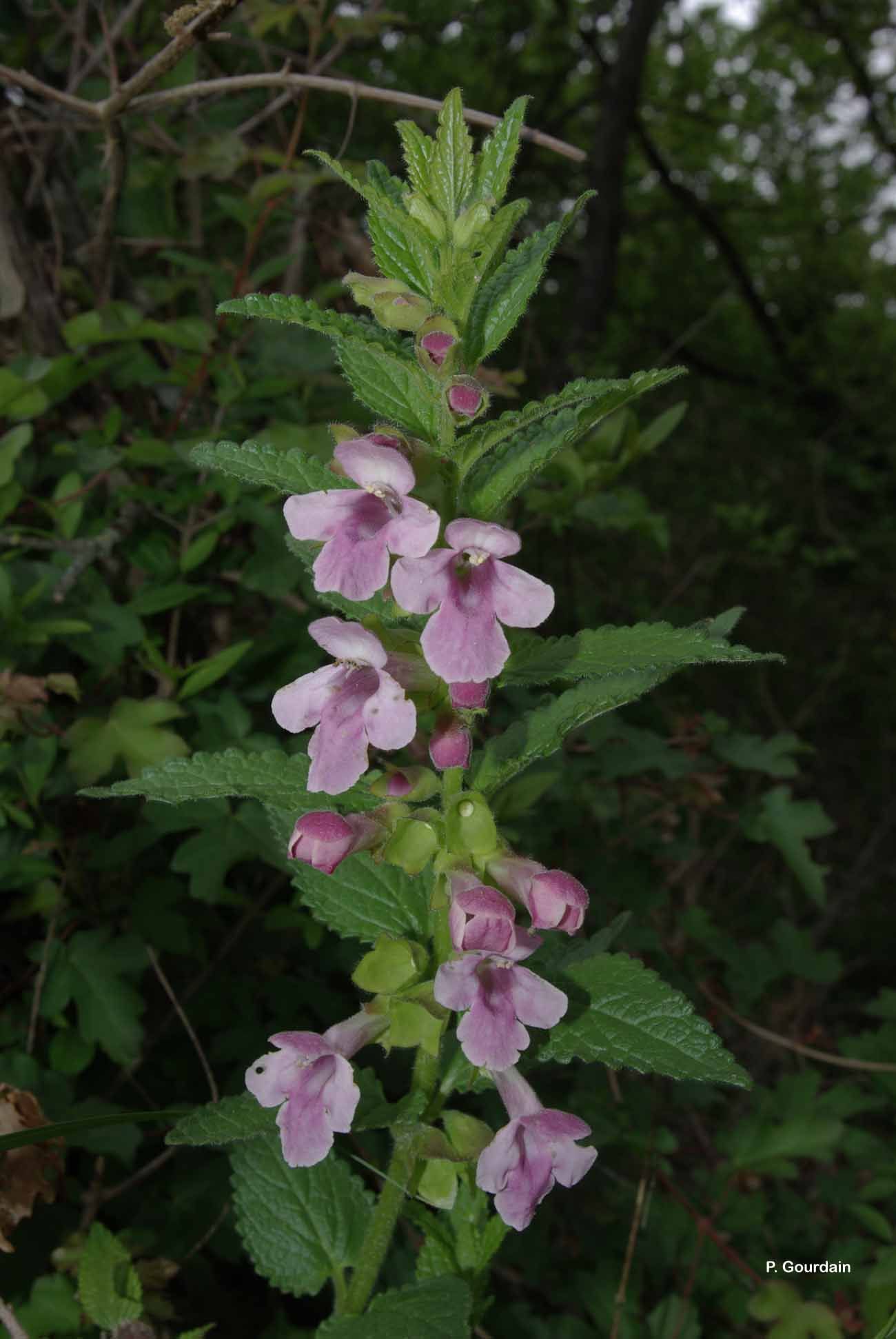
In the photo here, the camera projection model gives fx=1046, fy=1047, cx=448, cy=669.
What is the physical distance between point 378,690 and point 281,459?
31 centimetres

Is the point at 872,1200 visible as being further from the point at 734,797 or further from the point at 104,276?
the point at 104,276

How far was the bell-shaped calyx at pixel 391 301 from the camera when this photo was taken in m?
1.13

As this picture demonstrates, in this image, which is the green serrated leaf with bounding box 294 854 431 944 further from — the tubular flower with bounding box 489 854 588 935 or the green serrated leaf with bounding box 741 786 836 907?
the green serrated leaf with bounding box 741 786 836 907

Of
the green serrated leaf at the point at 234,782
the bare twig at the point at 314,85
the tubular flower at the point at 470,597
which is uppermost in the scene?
the bare twig at the point at 314,85

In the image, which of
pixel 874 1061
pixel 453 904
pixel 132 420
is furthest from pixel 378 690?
pixel 874 1061

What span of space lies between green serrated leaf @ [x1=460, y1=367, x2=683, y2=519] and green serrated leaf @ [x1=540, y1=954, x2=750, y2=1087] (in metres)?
0.57

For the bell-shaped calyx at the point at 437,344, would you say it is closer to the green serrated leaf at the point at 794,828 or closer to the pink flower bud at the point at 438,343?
the pink flower bud at the point at 438,343

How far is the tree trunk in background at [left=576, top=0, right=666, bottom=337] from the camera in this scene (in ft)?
23.6

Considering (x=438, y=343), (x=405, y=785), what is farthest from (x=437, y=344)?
(x=405, y=785)

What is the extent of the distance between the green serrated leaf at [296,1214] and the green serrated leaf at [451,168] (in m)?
1.29

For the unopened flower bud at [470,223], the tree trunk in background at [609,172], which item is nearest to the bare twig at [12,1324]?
the unopened flower bud at [470,223]

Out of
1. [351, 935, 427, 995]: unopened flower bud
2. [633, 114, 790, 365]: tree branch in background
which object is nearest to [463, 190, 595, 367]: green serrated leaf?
[351, 935, 427, 995]: unopened flower bud

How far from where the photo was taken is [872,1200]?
321 centimetres

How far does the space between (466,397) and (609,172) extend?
23.4 feet
